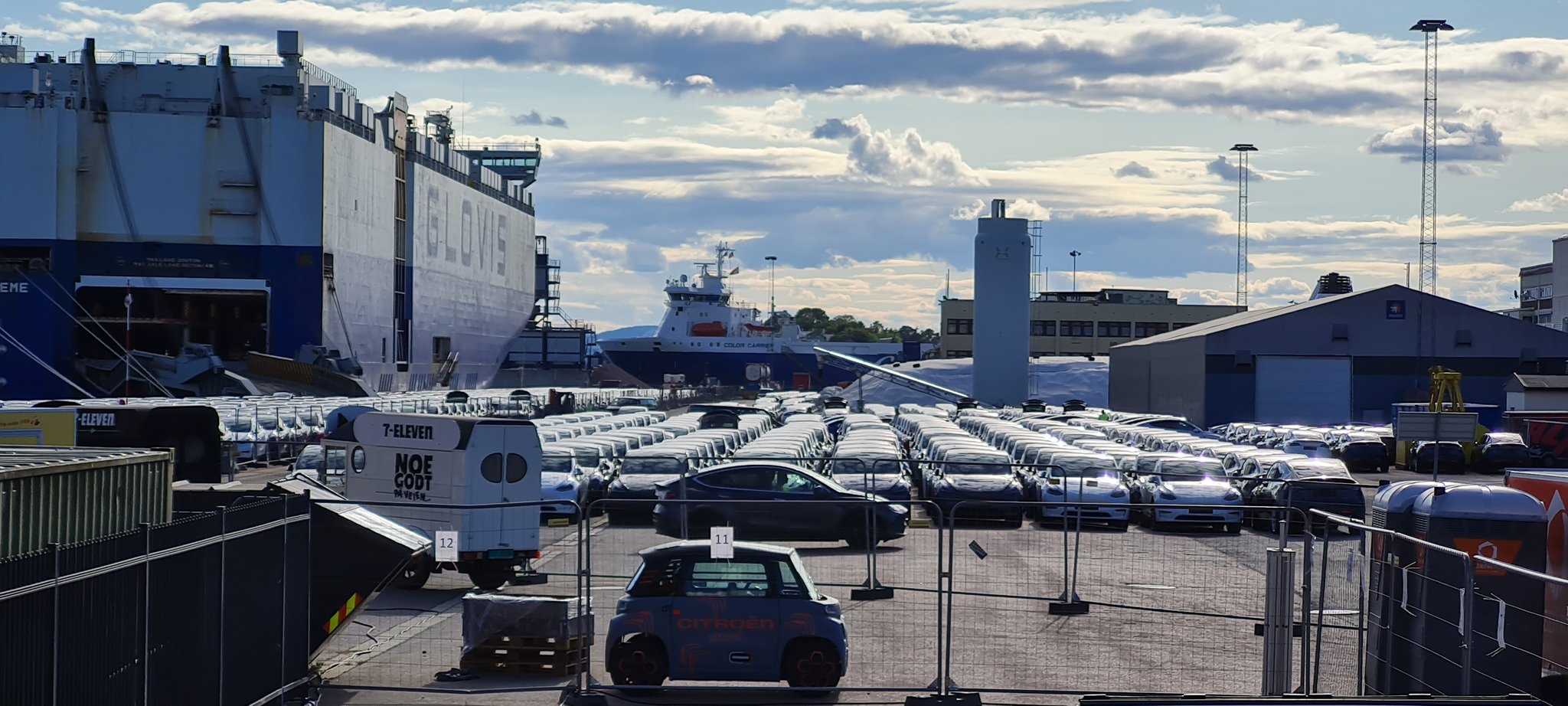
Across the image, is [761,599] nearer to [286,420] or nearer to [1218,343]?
[286,420]

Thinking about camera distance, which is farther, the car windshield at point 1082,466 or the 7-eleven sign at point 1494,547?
the car windshield at point 1082,466

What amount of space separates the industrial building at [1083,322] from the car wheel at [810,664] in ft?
347

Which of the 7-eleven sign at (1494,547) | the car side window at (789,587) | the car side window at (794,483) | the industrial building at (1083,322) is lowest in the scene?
the car side window at (794,483)

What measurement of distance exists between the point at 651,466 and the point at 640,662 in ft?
43.2

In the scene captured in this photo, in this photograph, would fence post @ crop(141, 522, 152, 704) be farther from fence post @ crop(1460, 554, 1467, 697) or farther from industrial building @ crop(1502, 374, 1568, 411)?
industrial building @ crop(1502, 374, 1568, 411)

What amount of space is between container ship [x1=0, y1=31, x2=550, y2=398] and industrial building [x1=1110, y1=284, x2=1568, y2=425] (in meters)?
39.4

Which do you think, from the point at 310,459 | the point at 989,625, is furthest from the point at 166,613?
the point at 310,459

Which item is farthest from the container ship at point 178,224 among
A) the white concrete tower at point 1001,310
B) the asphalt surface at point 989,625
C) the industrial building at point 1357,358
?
the asphalt surface at point 989,625

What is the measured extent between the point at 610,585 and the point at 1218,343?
4609cm

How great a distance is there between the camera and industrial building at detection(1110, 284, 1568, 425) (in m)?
56.8

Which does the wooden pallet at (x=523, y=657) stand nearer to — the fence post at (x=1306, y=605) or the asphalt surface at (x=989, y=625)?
the asphalt surface at (x=989, y=625)

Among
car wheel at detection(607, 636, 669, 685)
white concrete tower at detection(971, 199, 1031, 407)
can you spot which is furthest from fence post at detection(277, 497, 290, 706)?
white concrete tower at detection(971, 199, 1031, 407)

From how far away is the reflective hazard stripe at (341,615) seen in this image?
1095 centimetres

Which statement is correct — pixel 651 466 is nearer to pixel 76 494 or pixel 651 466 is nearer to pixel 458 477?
pixel 458 477
